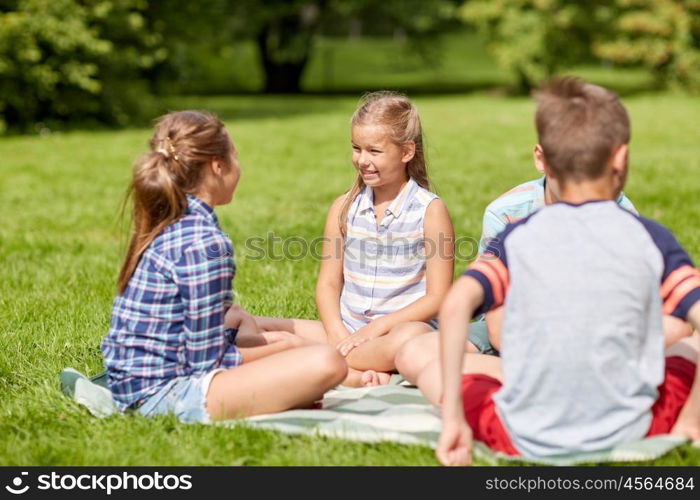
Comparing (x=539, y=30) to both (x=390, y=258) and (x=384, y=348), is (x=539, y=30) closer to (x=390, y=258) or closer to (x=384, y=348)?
→ (x=390, y=258)

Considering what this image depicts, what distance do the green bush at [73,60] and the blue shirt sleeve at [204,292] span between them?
12.1m

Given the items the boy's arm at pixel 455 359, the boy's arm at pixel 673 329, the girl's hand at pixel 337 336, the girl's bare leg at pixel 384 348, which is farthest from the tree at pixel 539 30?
the boy's arm at pixel 455 359

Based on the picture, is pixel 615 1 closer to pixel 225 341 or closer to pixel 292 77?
pixel 292 77

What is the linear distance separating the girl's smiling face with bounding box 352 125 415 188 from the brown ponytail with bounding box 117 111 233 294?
37.0 inches

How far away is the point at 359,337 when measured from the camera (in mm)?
4004

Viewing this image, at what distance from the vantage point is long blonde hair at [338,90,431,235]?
13.4ft

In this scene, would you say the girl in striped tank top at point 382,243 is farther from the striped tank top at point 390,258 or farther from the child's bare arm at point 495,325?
the child's bare arm at point 495,325

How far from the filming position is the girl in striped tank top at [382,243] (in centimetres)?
403

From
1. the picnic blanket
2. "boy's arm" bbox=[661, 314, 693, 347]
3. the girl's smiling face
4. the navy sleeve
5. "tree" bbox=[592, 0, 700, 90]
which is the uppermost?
"tree" bbox=[592, 0, 700, 90]

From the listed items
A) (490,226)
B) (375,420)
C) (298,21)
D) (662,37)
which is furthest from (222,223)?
(298,21)

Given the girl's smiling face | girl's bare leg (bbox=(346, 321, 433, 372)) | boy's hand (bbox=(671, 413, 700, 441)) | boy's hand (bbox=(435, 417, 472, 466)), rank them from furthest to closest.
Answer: the girl's smiling face, girl's bare leg (bbox=(346, 321, 433, 372)), boy's hand (bbox=(671, 413, 700, 441)), boy's hand (bbox=(435, 417, 472, 466))

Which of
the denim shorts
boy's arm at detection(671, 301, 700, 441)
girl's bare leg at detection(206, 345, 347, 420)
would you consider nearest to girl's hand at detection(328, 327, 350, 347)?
girl's bare leg at detection(206, 345, 347, 420)

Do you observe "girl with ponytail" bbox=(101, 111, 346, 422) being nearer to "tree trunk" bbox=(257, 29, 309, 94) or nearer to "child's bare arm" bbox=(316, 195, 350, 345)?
"child's bare arm" bbox=(316, 195, 350, 345)

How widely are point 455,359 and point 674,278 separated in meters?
0.70
